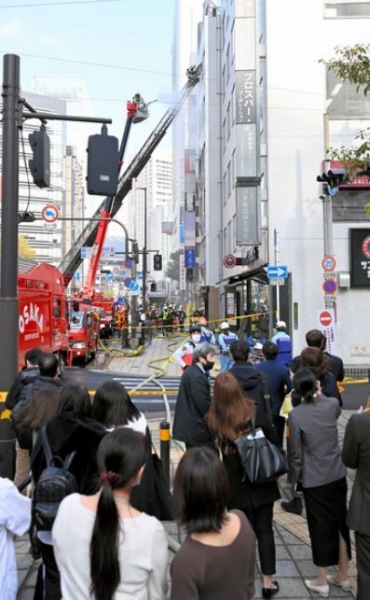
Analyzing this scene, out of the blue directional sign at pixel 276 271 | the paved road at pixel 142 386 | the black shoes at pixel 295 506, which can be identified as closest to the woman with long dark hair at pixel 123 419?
the black shoes at pixel 295 506

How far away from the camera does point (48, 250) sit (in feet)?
344

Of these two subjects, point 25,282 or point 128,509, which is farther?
point 25,282

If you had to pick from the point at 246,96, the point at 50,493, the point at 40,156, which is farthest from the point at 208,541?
the point at 246,96

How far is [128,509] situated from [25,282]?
438 inches

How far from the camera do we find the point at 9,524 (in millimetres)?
2900

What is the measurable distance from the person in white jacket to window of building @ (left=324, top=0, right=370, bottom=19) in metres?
21.3

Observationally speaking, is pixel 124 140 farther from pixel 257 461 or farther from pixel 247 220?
pixel 257 461

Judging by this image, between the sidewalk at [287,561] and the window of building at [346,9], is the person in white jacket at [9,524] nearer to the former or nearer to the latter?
the sidewalk at [287,561]

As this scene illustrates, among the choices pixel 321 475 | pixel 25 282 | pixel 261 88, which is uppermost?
pixel 261 88

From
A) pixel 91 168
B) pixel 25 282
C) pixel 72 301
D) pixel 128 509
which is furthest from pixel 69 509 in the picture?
pixel 72 301

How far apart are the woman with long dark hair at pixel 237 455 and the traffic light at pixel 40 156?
397 centimetres

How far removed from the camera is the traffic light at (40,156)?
255 inches

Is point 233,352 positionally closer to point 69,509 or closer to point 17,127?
point 69,509

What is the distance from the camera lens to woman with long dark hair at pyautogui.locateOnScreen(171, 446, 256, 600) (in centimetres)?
211
